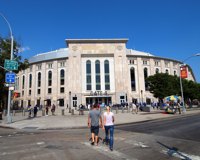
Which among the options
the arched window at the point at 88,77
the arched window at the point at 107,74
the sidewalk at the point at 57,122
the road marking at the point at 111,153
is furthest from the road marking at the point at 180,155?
the arched window at the point at 107,74

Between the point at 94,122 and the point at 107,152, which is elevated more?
the point at 94,122

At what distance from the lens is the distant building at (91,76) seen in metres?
63.7

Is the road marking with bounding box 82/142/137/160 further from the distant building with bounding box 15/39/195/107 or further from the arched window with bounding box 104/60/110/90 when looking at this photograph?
the arched window with bounding box 104/60/110/90

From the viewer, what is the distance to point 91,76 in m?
64.9

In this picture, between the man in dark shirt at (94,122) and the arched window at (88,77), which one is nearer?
the man in dark shirt at (94,122)

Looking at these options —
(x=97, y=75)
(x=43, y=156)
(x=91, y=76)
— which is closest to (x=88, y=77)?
(x=91, y=76)

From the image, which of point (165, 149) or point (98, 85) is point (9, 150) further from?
point (98, 85)

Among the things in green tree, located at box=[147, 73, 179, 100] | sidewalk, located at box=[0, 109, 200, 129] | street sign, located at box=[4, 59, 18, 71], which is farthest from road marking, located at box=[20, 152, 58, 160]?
green tree, located at box=[147, 73, 179, 100]

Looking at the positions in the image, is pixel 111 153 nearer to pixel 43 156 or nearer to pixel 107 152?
pixel 107 152

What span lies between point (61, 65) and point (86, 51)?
38.3 ft

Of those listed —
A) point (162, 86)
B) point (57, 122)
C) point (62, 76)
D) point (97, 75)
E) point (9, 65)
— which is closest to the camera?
point (57, 122)

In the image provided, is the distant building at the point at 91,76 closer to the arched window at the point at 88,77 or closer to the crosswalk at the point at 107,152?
the arched window at the point at 88,77

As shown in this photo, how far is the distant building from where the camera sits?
63688 mm

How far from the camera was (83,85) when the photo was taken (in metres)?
64.4
